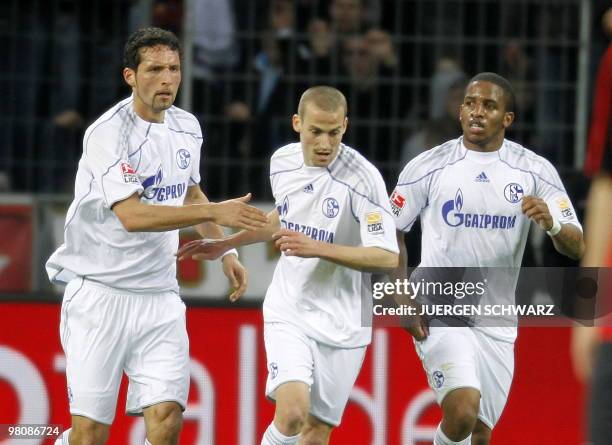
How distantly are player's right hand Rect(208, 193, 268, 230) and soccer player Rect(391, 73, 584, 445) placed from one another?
3.69 ft

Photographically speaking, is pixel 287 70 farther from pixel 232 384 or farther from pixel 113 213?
pixel 113 213

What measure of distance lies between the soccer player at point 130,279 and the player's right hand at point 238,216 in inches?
16.6

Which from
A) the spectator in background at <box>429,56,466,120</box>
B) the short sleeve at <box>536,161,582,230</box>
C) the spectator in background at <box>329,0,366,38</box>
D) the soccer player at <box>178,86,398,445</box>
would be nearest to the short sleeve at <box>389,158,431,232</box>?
the soccer player at <box>178,86,398,445</box>

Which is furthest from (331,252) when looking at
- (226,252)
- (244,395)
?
(244,395)

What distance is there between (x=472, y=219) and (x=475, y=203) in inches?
2.8

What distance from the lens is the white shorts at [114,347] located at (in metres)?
5.53

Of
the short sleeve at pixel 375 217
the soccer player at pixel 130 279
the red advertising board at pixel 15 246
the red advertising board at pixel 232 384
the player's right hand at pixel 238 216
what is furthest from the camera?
the red advertising board at pixel 15 246

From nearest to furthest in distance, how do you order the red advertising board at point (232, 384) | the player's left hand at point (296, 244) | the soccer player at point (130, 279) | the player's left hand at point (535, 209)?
1. the player's left hand at point (296, 244)
2. the soccer player at point (130, 279)
3. the player's left hand at point (535, 209)
4. the red advertising board at point (232, 384)

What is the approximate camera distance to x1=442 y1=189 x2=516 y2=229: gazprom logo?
6066 millimetres

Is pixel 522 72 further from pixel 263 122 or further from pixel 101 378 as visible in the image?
pixel 101 378

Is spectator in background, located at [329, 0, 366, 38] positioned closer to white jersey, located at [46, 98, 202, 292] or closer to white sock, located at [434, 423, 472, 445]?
white jersey, located at [46, 98, 202, 292]

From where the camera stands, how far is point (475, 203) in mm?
6074

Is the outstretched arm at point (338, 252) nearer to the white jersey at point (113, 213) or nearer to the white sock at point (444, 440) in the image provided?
the white jersey at point (113, 213)

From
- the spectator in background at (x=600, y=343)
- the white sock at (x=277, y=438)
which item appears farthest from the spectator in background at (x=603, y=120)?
the white sock at (x=277, y=438)
